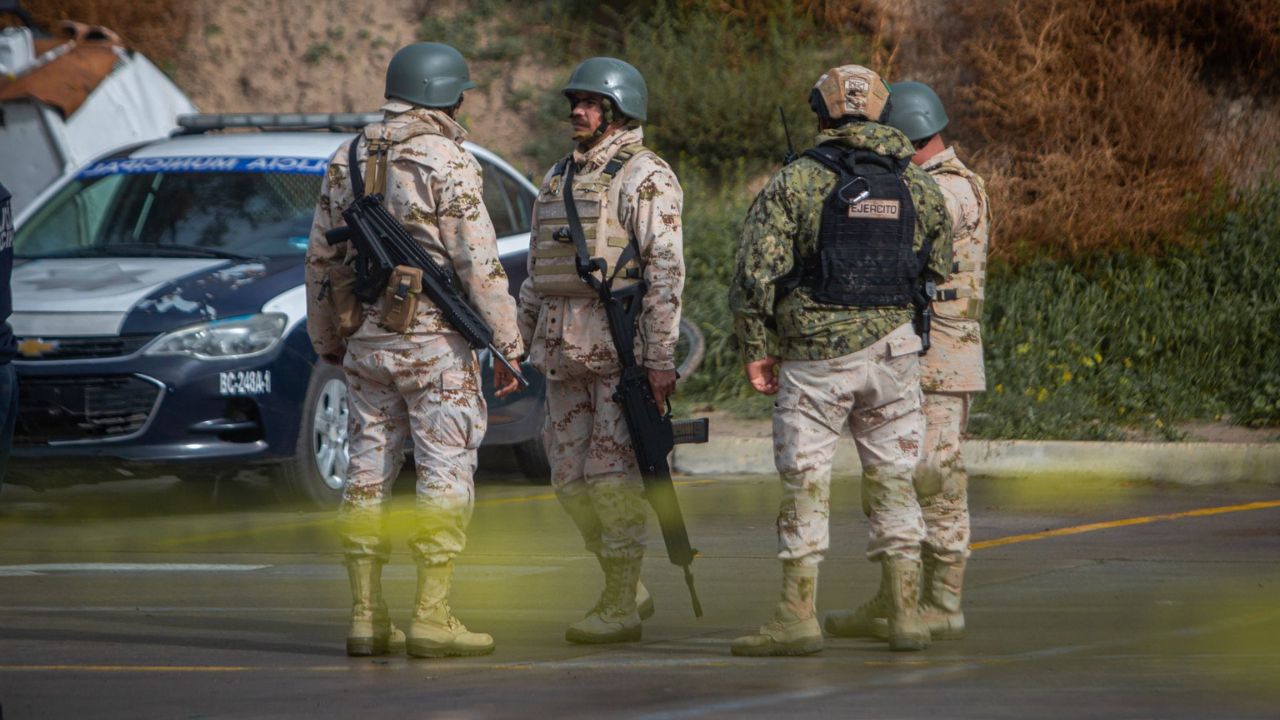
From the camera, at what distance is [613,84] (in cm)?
627

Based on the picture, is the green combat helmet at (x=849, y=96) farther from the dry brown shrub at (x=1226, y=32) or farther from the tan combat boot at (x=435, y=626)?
the dry brown shrub at (x=1226, y=32)

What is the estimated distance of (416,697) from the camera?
5.39 meters

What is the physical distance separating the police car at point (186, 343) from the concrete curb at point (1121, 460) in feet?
9.34

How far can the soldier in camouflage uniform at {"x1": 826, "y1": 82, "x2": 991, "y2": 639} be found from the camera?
6.37 m

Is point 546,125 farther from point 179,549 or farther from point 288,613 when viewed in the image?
point 288,613

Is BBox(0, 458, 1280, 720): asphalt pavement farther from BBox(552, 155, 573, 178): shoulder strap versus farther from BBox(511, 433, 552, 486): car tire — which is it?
BBox(552, 155, 573, 178): shoulder strap

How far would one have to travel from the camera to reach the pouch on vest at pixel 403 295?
593cm

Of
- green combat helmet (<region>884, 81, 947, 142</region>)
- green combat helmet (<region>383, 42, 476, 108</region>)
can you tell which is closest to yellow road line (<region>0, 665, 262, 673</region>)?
green combat helmet (<region>383, 42, 476, 108</region>)

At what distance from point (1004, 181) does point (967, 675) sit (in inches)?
364

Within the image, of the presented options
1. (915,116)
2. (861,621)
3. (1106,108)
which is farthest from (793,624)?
(1106,108)

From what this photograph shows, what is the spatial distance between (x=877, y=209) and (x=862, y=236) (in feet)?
0.31

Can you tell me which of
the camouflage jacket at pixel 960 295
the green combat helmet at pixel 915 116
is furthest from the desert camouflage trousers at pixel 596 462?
the green combat helmet at pixel 915 116

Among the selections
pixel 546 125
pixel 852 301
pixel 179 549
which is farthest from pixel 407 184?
pixel 546 125

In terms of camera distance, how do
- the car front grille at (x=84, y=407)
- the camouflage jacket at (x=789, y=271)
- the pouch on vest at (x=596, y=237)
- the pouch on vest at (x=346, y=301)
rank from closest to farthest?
the camouflage jacket at (x=789, y=271) → the pouch on vest at (x=346, y=301) → the pouch on vest at (x=596, y=237) → the car front grille at (x=84, y=407)
